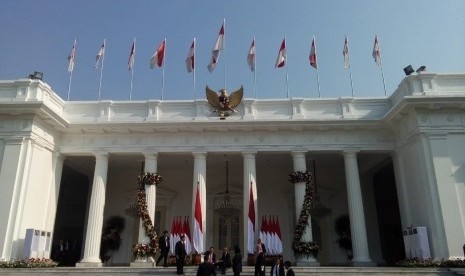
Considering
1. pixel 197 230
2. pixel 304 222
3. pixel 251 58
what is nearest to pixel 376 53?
pixel 251 58

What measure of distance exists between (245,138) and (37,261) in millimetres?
10166

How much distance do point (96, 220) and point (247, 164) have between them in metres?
7.33

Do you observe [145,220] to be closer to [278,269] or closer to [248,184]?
[248,184]

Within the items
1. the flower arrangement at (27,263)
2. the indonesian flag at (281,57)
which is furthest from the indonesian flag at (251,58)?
the flower arrangement at (27,263)

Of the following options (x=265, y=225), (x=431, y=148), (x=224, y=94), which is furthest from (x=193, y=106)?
(x=431, y=148)

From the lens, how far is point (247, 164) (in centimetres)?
1806

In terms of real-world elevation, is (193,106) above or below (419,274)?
above

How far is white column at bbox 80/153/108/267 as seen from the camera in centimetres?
1688

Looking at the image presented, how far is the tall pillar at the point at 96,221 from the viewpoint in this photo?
16.9m

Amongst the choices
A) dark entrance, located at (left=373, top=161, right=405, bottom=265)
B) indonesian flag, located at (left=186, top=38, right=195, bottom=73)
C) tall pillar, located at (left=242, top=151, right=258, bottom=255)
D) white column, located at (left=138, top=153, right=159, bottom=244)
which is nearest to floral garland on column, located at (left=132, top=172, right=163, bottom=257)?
white column, located at (left=138, top=153, right=159, bottom=244)

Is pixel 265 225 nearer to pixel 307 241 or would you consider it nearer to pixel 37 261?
pixel 307 241

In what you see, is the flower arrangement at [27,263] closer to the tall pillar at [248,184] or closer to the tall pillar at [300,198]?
the tall pillar at [248,184]

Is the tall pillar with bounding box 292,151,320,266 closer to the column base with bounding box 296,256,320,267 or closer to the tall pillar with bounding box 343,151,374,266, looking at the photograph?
the column base with bounding box 296,256,320,267

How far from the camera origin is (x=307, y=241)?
671 inches
